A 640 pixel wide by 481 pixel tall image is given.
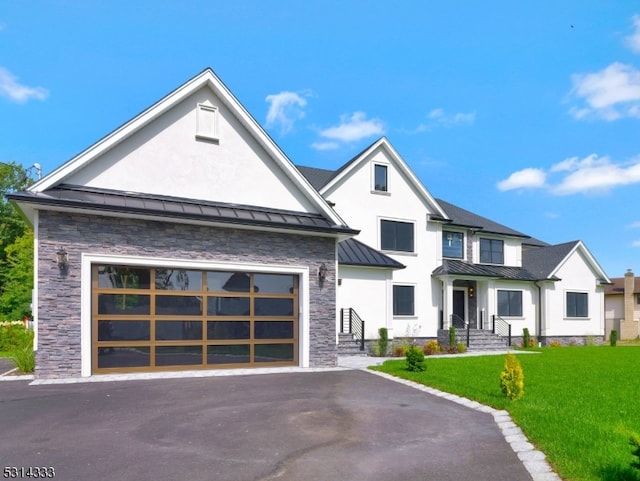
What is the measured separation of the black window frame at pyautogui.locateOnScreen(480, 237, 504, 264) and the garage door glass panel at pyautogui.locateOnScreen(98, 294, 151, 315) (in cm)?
1941

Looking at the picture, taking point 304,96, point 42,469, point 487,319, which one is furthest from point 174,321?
point 487,319

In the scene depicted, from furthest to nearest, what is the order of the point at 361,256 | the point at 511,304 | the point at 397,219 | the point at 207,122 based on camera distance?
1. the point at 511,304
2. the point at 397,219
3. the point at 361,256
4. the point at 207,122

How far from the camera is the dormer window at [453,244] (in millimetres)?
25188

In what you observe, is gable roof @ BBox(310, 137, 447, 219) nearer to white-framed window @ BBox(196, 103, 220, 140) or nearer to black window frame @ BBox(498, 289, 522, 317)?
black window frame @ BBox(498, 289, 522, 317)

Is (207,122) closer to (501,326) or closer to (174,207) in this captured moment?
(174,207)

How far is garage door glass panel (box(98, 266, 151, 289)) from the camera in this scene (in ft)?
39.4

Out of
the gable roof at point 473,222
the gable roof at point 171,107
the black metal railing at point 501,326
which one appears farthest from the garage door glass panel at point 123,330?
the black metal railing at point 501,326

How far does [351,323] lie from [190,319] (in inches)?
331

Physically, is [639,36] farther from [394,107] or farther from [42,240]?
Answer: [42,240]

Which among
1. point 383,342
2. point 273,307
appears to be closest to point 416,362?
point 273,307

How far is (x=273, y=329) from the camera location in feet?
46.1

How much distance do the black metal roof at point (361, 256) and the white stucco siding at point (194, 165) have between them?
505 centimetres

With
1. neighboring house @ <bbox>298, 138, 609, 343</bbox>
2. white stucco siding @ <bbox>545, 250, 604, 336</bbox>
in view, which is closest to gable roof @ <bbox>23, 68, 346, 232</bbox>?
neighboring house @ <bbox>298, 138, 609, 343</bbox>

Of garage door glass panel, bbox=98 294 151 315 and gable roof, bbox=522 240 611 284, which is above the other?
gable roof, bbox=522 240 611 284
